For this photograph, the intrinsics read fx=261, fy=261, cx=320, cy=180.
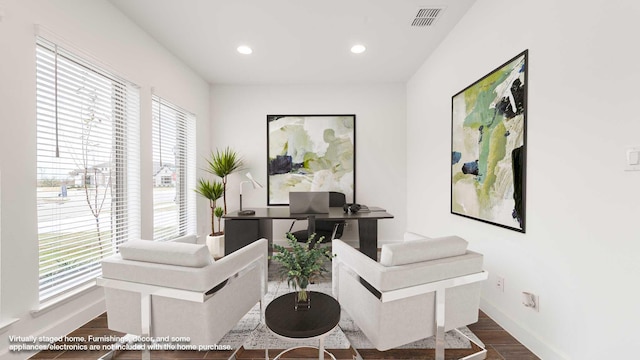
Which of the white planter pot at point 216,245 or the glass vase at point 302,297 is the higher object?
the glass vase at point 302,297

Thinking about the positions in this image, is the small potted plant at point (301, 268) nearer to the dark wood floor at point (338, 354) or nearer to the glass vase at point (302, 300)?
the glass vase at point (302, 300)

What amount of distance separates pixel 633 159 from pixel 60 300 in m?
3.60

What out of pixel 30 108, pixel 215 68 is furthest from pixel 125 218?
pixel 215 68

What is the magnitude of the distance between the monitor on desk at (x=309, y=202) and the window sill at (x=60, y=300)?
6.21 ft

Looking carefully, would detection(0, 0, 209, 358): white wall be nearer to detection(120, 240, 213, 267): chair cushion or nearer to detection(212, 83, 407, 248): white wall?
detection(120, 240, 213, 267): chair cushion

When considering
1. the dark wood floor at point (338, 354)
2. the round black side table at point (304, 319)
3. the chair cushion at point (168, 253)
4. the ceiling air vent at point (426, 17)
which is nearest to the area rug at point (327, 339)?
the dark wood floor at point (338, 354)

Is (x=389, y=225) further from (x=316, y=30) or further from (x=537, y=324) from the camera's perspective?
(x=316, y=30)

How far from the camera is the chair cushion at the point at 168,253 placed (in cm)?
148

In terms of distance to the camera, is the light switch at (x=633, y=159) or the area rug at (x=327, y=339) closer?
the light switch at (x=633, y=159)

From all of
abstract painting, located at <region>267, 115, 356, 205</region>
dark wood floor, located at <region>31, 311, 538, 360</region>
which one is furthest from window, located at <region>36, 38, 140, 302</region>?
abstract painting, located at <region>267, 115, 356, 205</region>

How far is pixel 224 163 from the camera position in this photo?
4.04m

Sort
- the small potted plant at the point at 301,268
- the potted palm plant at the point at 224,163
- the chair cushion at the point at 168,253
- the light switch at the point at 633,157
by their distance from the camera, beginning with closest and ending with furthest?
the light switch at the point at 633,157 < the chair cushion at the point at 168,253 < the small potted plant at the point at 301,268 < the potted palm plant at the point at 224,163

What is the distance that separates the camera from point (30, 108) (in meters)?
1.77

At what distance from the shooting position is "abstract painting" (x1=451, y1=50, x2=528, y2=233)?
6.23ft
